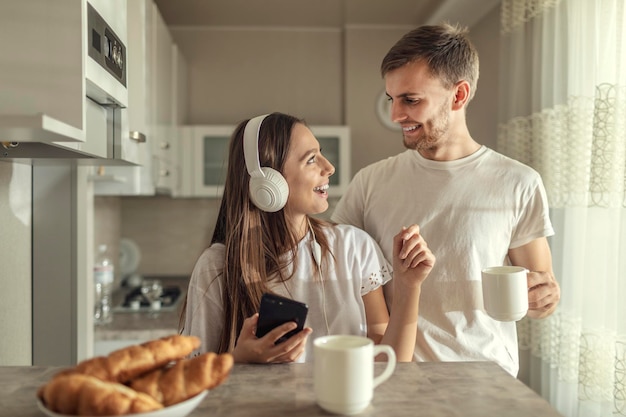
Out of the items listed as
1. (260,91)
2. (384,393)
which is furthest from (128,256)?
(384,393)

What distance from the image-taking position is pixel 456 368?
3.77 feet

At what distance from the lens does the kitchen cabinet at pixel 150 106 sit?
2.32 m

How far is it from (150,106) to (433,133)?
1.60m

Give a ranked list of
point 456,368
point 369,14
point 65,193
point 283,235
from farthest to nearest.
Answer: point 369,14 → point 65,193 → point 283,235 → point 456,368

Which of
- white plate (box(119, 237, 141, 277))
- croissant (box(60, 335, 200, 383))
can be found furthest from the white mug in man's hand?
white plate (box(119, 237, 141, 277))

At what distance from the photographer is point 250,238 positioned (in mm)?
1490

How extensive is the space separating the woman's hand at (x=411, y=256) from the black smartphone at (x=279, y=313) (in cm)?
31

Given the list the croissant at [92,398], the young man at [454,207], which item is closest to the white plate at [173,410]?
the croissant at [92,398]

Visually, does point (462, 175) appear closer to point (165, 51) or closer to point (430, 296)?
point (430, 296)

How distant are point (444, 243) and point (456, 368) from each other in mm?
589

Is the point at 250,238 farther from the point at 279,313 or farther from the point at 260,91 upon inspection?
the point at 260,91

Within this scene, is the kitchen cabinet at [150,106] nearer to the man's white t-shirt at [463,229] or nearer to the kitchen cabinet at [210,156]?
the kitchen cabinet at [210,156]

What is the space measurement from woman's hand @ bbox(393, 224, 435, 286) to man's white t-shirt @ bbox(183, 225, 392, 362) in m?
0.15

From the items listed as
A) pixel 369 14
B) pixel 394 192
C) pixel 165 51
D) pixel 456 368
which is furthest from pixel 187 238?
pixel 456 368
